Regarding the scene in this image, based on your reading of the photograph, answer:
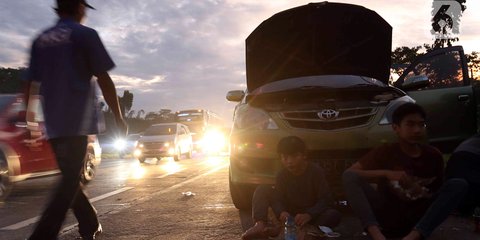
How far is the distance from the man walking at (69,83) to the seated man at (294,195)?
1349mm

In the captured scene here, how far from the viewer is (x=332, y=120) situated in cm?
439

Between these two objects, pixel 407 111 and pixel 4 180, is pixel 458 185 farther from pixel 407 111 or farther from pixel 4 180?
pixel 4 180

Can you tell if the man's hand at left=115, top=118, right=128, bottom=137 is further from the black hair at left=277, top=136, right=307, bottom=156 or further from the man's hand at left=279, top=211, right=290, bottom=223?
the man's hand at left=279, top=211, right=290, bottom=223

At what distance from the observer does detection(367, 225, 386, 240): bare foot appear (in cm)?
290

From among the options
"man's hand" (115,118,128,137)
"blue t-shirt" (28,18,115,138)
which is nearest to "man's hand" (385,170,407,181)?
"man's hand" (115,118,128,137)

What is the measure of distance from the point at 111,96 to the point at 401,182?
2152mm

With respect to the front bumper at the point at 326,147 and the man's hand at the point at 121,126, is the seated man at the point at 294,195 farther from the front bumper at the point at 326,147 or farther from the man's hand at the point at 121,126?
the man's hand at the point at 121,126

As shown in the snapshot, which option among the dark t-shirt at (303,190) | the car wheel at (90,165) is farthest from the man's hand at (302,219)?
the car wheel at (90,165)

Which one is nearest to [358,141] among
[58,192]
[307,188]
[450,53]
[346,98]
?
[346,98]

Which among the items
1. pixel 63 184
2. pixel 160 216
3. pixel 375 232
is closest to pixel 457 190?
pixel 375 232

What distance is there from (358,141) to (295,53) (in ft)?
6.95

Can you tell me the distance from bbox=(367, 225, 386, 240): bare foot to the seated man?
421 millimetres

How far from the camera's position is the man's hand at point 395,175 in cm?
303

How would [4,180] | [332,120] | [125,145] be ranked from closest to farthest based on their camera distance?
[332,120] → [4,180] → [125,145]
